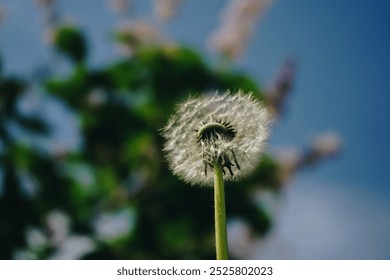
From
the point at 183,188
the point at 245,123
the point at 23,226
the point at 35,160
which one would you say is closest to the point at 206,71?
the point at 183,188

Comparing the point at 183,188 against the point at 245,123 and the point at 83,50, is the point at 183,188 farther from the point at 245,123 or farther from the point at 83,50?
the point at 245,123

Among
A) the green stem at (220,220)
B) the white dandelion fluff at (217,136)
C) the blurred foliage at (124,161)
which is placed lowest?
the green stem at (220,220)

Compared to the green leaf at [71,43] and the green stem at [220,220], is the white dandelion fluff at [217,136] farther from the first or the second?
the green leaf at [71,43]

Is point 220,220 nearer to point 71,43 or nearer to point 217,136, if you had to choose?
point 217,136

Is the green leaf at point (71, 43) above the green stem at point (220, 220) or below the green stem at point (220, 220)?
above

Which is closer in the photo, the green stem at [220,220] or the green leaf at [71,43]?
the green stem at [220,220]

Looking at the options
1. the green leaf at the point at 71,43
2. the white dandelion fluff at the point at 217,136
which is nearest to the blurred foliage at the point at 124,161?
the green leaf at the point at 71,43

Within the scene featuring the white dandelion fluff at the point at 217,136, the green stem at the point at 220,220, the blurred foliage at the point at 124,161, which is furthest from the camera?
the blurred foliage at the point at 124,161
